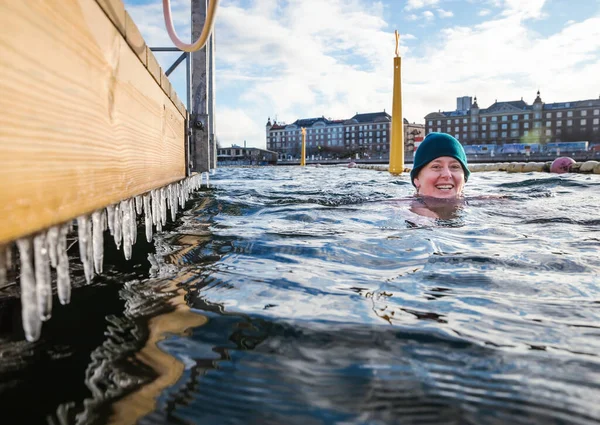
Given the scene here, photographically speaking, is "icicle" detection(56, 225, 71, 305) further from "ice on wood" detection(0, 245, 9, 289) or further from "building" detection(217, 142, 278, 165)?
"building" detection(217, 142, 278, 165)

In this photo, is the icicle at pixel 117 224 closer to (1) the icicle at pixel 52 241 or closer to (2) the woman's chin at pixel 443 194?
(1) the icicle at pixel 52 241

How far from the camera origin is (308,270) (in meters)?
2.56

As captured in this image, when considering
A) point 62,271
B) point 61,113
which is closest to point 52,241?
point 62,271

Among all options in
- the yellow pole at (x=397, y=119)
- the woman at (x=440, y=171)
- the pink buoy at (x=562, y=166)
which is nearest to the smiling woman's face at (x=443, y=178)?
the woman at (x=440, y=171)

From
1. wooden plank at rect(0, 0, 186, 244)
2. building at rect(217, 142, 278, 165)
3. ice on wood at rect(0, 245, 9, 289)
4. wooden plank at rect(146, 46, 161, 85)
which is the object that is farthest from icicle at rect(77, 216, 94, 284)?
building at rect(217, 142, 278, 165)

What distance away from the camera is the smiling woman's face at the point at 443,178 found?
20.5 feet

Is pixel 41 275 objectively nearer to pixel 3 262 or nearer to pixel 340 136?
pixel 3 262

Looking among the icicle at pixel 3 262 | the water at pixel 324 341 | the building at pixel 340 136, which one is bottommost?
the water at pixel 324 341

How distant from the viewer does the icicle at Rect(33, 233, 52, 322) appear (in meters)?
1.25

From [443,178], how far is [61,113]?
5528 millimetres

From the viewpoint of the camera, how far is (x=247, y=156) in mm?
87375

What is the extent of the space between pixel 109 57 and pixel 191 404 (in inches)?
Answer: 57.7

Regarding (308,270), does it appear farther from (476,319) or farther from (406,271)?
(476,319)

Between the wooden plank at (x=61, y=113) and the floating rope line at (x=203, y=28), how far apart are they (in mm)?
350
